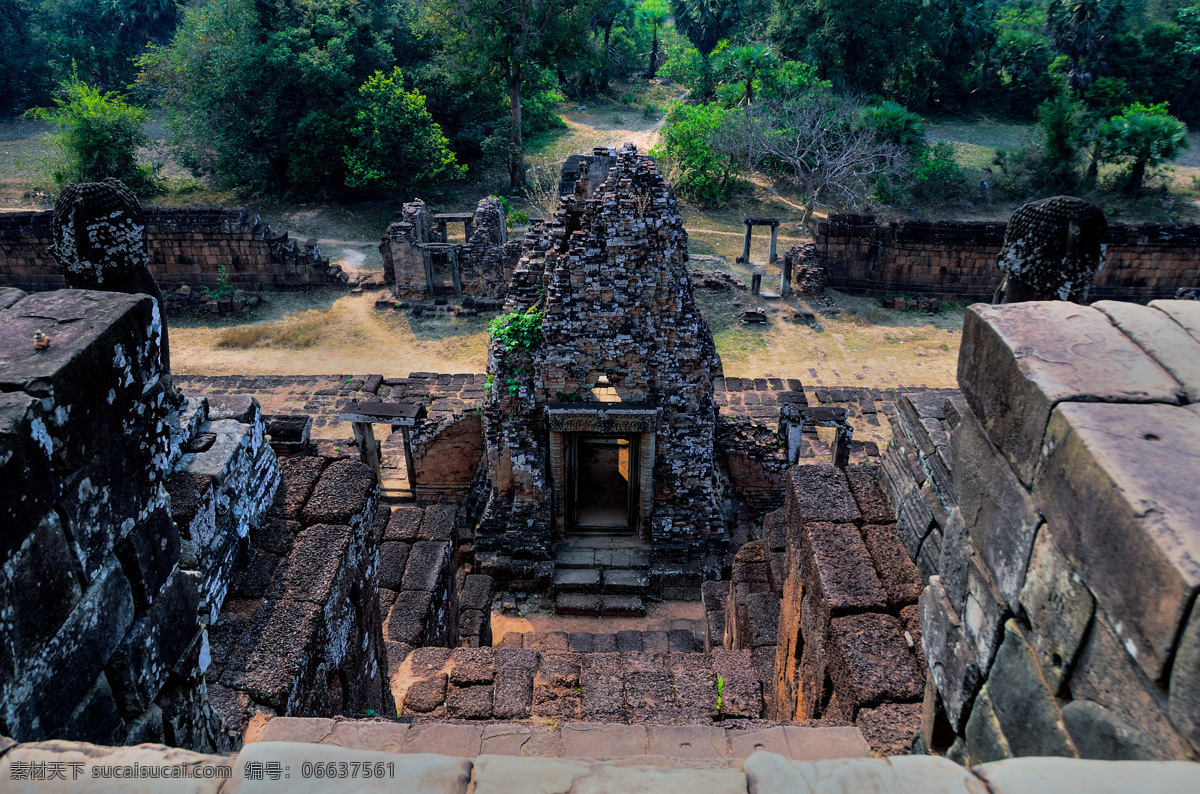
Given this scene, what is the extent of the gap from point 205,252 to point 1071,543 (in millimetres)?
25050

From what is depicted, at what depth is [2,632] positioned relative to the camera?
2414 mm

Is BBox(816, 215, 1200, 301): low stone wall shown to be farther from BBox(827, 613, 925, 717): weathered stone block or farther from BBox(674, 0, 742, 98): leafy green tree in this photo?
BBox(674, 0, 742, 98): leafy green tree

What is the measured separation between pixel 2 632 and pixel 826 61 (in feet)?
119

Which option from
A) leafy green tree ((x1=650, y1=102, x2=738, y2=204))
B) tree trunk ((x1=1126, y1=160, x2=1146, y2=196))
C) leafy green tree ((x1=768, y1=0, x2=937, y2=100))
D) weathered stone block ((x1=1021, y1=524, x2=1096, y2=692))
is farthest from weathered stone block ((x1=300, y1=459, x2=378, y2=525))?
leafy green tree ((x1=768, y1=0, x2=937, y2=100))

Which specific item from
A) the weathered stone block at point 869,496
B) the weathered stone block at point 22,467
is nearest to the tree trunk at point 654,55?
the weathered stone block at point 869,496

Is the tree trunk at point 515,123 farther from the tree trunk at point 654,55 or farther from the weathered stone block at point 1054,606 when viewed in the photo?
the weathered stone block at point 1054,606

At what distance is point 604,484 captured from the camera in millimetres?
12695

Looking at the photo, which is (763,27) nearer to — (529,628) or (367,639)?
(529,628)

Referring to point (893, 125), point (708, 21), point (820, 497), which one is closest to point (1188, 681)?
point (820, 497)

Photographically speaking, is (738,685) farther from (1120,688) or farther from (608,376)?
(608,376)

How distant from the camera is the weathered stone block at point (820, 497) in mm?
5879

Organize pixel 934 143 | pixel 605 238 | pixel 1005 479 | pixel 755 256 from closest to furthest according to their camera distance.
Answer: pixel 1005 479 < pixel 605 238 < pixel 755 256 < pixel 934 143

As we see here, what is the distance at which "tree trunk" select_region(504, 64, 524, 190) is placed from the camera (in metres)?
29.5

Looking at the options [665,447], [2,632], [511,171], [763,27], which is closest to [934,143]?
[763,27]
